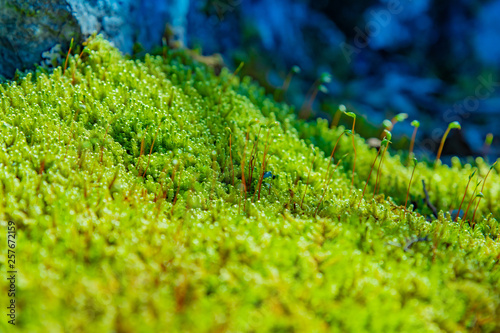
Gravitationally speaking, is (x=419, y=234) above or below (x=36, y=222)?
above

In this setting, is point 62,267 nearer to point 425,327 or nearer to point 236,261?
point 236,261

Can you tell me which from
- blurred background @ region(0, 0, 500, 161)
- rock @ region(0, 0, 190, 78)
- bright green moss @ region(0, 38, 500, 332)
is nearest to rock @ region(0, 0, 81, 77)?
rock @ region(0, 0, 190, 78)

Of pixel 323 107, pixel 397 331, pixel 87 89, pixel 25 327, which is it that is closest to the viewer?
pixel 25 327

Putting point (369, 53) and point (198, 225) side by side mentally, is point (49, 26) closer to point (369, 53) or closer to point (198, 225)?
point (198, 225)

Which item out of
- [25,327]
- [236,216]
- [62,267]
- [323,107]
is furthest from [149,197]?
[323,107]

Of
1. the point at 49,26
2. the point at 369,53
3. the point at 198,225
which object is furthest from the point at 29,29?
the point at 369,53

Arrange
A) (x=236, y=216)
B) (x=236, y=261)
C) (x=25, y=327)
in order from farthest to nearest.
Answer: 1. (x=236, y=216)
2. (x=236, y=261)
3. (x=25, y=327)
